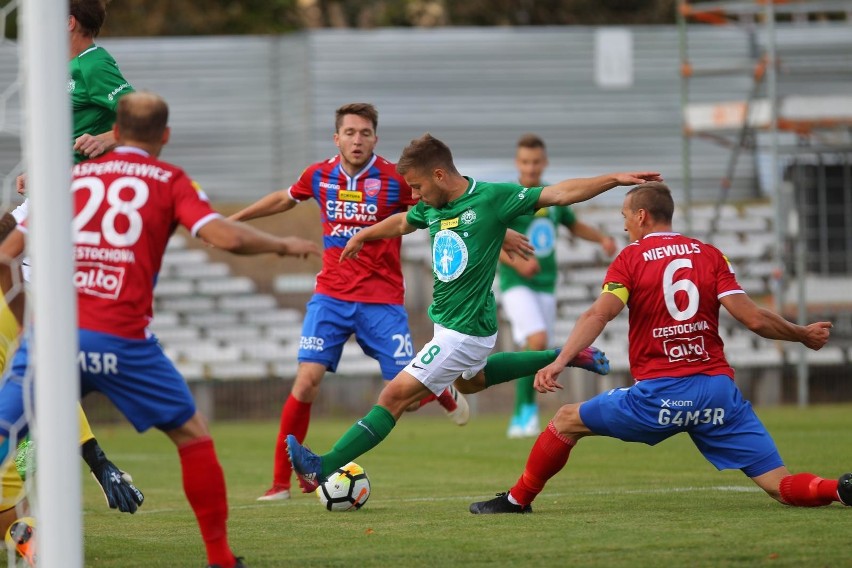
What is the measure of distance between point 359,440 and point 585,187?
177 centimetres

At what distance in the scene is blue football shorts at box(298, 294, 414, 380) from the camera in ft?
27.2

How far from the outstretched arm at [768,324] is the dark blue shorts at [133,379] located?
8.80 ft

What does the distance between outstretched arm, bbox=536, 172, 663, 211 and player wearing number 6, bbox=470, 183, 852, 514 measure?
0.34 meters

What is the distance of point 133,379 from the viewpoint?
201 inches

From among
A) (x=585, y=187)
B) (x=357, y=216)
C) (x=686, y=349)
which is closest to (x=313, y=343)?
(x=357, y=216)

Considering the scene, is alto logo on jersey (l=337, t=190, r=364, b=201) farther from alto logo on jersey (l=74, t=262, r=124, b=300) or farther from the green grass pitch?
alto logo on jersey (l=74, t=262, r=124, b=300)

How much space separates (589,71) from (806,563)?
64.7ft

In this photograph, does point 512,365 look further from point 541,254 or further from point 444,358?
point 541,254

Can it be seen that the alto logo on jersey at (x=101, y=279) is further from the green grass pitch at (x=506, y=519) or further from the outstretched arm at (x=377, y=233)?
the outstretched arm at (x=377, y=233)

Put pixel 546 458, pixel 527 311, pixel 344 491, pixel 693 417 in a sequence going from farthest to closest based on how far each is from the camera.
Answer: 1. pixel 527 311
2. pixel 344 491
3. pixel 546 458
4. pixel 693 417

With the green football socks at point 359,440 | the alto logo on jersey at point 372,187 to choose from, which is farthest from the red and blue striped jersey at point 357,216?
the green football socks at point 359,440

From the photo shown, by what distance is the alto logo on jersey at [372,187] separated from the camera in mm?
8328

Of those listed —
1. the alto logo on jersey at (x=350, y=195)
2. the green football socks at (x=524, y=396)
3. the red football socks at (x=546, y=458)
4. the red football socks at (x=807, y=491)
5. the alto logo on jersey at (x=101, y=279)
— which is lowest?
the green football socks at (x=524, y=396)

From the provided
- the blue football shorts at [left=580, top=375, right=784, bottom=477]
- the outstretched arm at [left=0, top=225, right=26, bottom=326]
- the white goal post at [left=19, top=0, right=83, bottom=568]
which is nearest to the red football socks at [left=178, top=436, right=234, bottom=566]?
the white goal post at [left=19, top=0, right=83, bottom=568]
